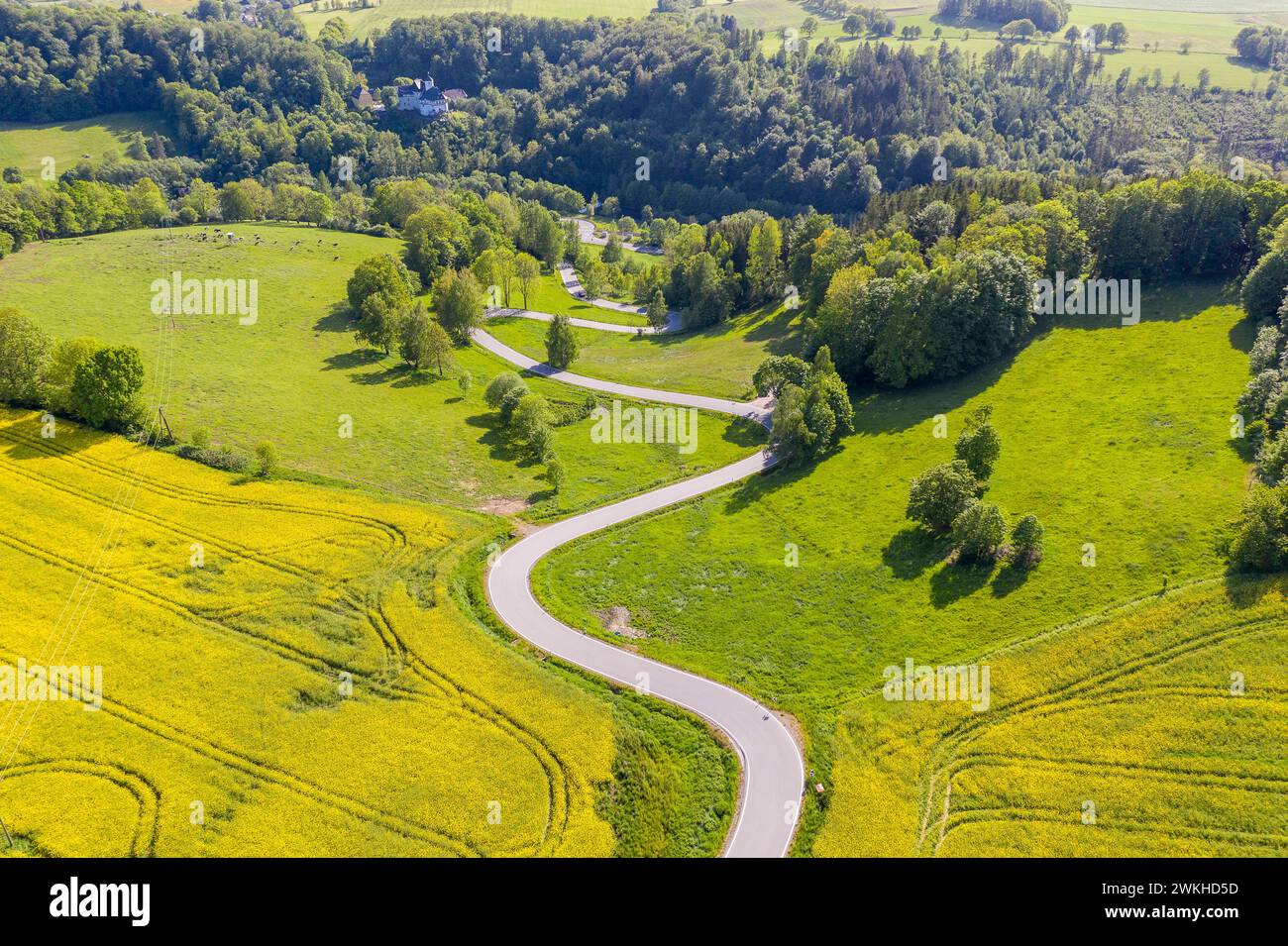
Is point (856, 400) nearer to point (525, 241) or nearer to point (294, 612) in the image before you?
point (294, 612)

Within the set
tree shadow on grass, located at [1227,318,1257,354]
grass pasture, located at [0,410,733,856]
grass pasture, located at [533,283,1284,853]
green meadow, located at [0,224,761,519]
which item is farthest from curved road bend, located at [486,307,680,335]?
tree shadow on grass, located at [1227,318,1257,354]

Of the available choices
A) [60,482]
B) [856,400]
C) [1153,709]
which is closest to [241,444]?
[60,482]

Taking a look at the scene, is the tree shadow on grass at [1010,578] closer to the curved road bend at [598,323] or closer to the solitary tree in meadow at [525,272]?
the curved road bend at [598,323]

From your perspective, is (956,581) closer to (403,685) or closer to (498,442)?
(403,685)

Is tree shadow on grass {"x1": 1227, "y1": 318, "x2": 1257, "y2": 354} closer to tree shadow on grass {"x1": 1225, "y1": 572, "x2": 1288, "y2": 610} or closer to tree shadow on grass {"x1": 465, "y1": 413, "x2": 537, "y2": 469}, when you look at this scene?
tree shadow on grass {"x1": 1225, "y1": 572, "x2": 1288, "y2": 610}

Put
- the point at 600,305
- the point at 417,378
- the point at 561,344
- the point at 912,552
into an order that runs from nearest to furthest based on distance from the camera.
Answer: the point at 912,552 < the point at 417,378 < the point at 561,344 < the point at 600,305

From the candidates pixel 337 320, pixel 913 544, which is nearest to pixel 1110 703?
pixel 913 544
